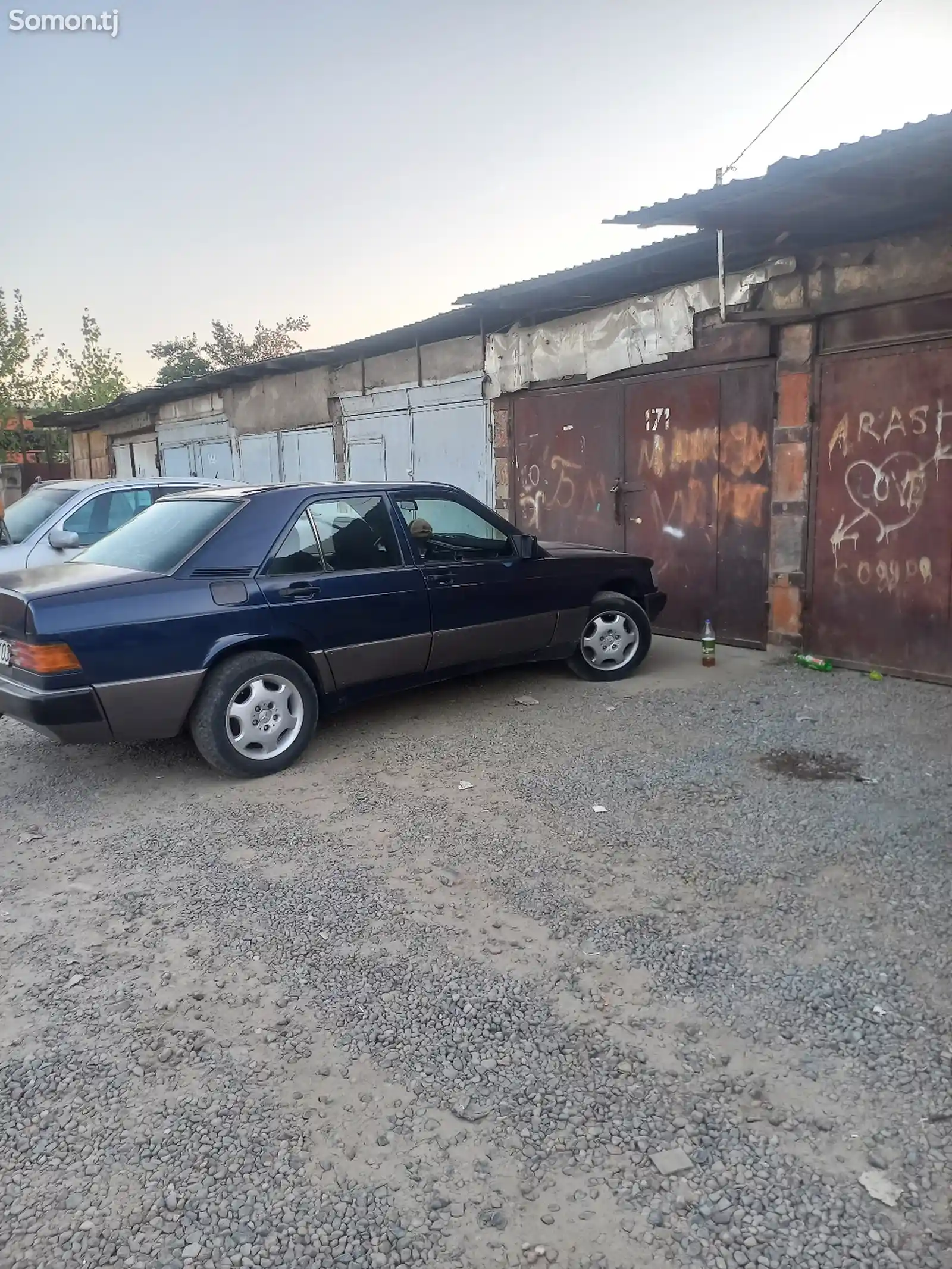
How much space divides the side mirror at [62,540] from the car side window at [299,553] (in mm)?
3577

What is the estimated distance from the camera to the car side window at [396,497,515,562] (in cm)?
582

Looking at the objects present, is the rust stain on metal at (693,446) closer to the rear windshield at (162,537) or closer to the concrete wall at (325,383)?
the concrete wall at (325,383)

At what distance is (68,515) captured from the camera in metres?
8.39

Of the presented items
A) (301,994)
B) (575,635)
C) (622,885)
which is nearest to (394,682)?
(575,635)

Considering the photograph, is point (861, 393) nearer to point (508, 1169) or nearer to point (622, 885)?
point (622, 885)

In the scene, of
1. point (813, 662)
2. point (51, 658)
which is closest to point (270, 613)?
point (51, 658)

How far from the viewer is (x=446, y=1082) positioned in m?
2.51

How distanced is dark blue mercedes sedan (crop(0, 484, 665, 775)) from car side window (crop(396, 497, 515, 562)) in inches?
0.5

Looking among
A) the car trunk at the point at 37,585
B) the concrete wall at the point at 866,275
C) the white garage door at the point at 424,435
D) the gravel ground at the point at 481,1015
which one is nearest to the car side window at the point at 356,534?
the car trunk at the point at 37,585

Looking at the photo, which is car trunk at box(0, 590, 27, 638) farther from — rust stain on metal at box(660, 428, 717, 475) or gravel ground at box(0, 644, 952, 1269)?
rust stain on metal at box(660, 428, 717, 475)

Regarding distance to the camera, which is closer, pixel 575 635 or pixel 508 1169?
pixel 508 1169

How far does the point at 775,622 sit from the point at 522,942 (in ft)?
17.2

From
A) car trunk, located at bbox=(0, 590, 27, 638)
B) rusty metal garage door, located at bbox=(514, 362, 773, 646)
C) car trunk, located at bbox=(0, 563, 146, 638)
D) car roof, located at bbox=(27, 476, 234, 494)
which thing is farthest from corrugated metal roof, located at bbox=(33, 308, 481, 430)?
car trunk, located at bbox=(0, 590, 27, 638)

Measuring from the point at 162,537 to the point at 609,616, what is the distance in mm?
3267
